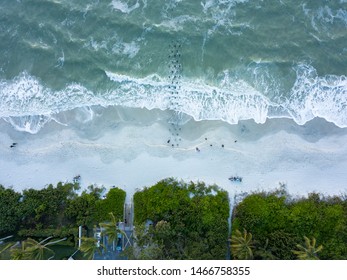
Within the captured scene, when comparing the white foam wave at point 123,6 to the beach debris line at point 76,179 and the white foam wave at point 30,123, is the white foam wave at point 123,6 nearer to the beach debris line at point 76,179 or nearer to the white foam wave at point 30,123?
the white foam wave at point 30,123

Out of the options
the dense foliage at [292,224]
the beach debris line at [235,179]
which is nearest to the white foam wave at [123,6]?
the beach debris line at [235,179]

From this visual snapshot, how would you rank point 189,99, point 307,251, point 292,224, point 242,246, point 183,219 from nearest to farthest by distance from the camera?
point 307,251 → point 242,246 → point 292,224 → point 183,219 → point 189,99

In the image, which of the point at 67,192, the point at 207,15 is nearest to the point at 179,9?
the point at 207,15

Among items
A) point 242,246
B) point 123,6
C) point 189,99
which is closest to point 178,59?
point 189,99

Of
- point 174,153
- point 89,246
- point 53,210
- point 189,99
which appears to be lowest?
point 89,246

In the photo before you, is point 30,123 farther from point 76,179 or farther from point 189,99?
point 189,99

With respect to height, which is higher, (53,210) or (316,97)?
(316,97)
